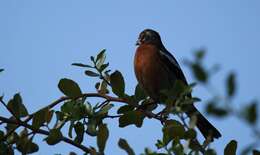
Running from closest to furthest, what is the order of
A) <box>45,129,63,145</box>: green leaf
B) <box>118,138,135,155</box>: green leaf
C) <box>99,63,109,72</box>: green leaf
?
<box>118,138,135,155</box>: green leaf < <box>45,129,63,145</box>: green leaf < <box>99,63,109,72</box>: green leaf

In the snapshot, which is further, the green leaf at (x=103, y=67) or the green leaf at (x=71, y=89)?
the green leaf at (x=103, y=67)

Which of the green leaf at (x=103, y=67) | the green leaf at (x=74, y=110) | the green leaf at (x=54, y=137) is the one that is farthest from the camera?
the green leaf at (x=103, y=67)

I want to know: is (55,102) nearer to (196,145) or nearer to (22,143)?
(22,143)

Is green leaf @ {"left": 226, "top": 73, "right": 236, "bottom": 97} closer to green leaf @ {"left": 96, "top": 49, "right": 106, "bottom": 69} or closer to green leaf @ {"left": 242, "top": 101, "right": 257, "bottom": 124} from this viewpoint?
green leaf @ {"left": 242, "top": 101, "right": 257, "bottom": 124}

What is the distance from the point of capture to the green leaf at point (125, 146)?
9.18ft

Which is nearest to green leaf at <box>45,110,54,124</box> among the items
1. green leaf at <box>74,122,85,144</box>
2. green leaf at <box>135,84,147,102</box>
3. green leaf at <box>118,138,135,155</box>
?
green leaf at <box>74,122,85,144</box>

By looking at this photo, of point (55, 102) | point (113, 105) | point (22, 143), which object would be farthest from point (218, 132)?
point (22, 143)

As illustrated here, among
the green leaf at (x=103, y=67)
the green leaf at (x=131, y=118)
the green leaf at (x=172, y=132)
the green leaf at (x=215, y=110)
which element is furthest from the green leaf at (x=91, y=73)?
the green leaf at (x=215, y=110)

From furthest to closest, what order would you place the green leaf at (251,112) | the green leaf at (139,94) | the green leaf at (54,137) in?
the green leaf at (139,94)
the green leaf at (54,137)
the green leaf at (251,112)

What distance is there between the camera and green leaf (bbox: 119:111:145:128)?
4.04 m

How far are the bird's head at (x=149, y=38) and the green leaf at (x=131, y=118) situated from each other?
11.1 feet

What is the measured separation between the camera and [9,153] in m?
3.71

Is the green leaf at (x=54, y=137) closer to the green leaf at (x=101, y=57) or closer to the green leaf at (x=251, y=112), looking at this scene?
the green leaf at (x=101, y=57)

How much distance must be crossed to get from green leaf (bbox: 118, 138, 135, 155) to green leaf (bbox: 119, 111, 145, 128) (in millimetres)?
1221
